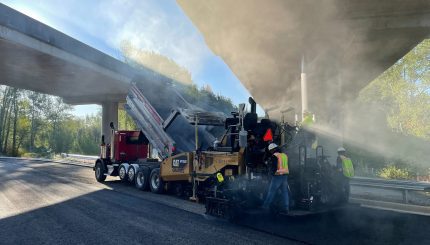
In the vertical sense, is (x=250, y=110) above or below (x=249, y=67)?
below

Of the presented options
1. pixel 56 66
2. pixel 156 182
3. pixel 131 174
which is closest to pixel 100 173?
pixel 131 174

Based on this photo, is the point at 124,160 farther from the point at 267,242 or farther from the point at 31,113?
the point at 31,113

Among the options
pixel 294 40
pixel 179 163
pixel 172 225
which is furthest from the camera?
pixel 294 40

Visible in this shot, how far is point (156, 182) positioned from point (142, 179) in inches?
34.7

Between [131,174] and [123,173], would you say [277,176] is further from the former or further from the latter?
[123,173]

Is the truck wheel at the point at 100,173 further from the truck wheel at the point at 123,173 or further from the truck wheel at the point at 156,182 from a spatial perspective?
the truck wheel at the point at 156,182

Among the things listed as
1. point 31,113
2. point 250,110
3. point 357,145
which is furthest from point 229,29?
point 31,113

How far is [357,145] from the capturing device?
17.9 metres

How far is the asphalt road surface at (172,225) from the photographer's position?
17.0 feet

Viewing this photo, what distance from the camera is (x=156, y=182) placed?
1012 cm

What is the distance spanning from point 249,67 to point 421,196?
720 cm

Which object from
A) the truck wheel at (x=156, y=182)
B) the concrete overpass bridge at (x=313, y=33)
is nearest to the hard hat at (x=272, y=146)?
the concrete overpass bridge at (x=313, y=33)

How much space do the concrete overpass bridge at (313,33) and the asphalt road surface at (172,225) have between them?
4.46 meters

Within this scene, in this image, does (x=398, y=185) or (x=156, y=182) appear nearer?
(x=398, y=185)
